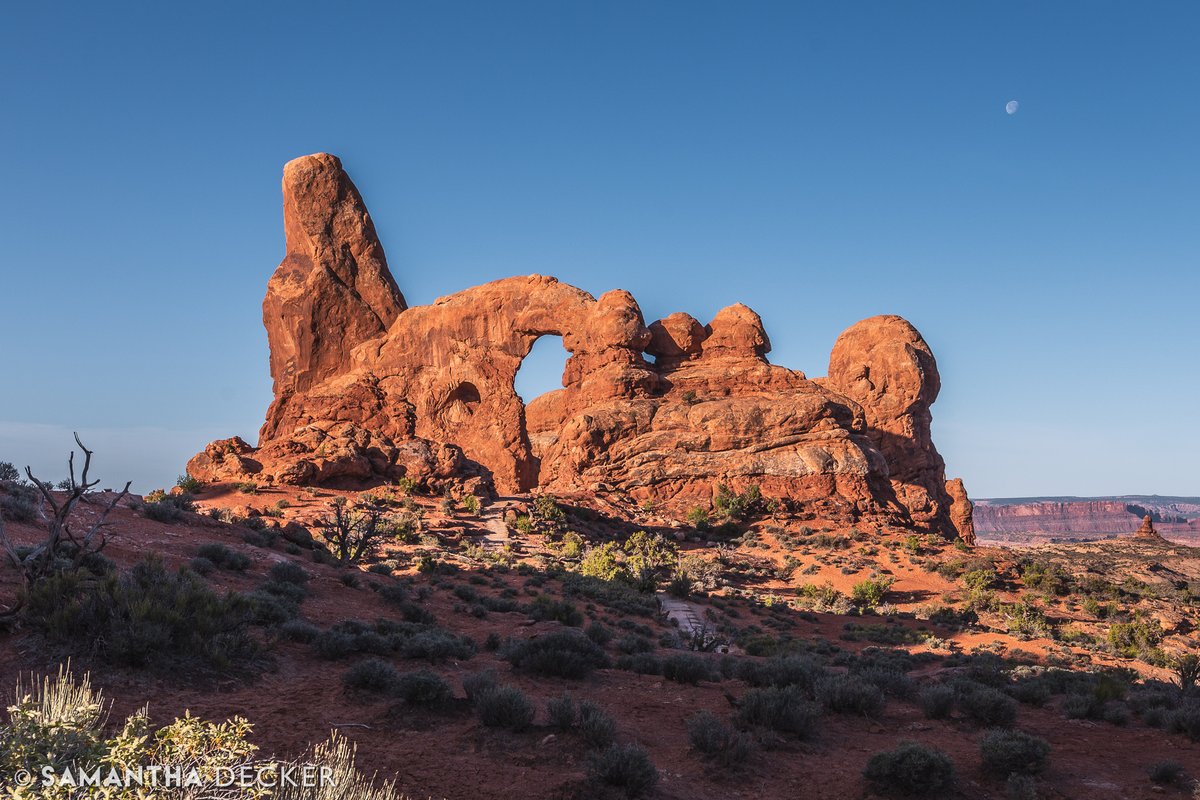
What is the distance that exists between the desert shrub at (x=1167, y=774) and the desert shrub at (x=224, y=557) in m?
15.2

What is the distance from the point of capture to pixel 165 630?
8430 mm

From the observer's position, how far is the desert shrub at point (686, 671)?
34.8 ft

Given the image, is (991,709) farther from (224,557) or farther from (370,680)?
(224,557)

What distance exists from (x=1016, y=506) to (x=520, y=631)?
210 m

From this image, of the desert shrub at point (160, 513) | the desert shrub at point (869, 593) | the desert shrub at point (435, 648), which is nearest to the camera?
the desert shrub at point (435, 648)

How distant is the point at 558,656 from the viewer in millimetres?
10336

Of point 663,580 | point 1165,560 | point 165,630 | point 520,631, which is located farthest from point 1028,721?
point 1165,560

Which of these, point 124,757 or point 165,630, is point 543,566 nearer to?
point 165,630

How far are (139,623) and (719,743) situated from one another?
6660 millimetres

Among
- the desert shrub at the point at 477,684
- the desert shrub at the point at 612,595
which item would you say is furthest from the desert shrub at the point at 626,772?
the desert shrub at the point at 612,595

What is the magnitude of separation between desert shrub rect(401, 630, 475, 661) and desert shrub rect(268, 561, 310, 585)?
202 inches

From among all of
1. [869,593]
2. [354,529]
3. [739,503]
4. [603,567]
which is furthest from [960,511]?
[354,529]

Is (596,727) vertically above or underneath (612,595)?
above

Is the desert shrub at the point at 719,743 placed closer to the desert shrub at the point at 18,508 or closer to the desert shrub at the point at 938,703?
the desert shrub at the point at 938,703
